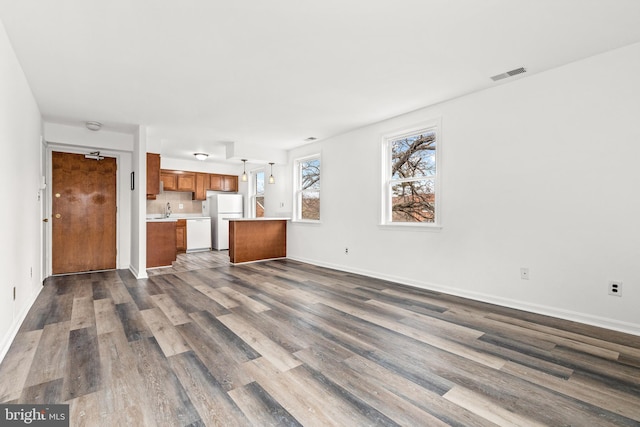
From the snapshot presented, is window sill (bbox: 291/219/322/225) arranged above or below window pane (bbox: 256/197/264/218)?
below

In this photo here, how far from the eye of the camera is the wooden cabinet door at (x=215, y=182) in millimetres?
8461

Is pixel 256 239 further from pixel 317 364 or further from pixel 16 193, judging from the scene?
pixel 317 364

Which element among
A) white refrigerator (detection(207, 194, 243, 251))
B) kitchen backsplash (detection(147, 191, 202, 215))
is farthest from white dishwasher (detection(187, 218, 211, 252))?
kitchen backsplash (detection(147, 191, 202, 215))

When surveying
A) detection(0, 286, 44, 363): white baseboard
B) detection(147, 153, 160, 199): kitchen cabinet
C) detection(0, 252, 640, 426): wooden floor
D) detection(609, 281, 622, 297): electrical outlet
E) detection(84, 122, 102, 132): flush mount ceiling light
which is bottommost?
detection(0, 252, 640, 426): wooden floor

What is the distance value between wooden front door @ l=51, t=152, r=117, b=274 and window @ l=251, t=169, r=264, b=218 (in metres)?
3.43

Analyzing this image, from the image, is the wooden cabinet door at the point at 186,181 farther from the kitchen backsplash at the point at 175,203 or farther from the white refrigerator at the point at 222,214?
the white refrigerator at the point at 222,214

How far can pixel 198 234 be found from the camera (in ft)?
25.7

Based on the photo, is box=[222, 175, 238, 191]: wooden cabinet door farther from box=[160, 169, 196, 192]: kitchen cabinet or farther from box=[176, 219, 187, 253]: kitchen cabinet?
box=[176, 219, 187, 253]: kitchen cabinet

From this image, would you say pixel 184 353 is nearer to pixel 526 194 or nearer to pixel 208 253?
pixel 526 194

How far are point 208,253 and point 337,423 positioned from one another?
6.67 metres

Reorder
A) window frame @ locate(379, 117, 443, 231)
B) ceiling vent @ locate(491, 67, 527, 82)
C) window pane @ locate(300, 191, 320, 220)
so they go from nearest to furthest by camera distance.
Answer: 1. ceiling vent @ locate(491, 67, 527, 82)
2. window frame @ locate(379, 117, 443, 231)
3. window pane @ locate(300, 191, 320, 220)

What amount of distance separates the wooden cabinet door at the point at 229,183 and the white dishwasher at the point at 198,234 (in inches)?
46.0

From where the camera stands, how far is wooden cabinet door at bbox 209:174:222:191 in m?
8.46

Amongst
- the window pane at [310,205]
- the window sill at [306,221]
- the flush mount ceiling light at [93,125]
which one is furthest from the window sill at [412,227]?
the flush mount ceiling light at [93,125]
